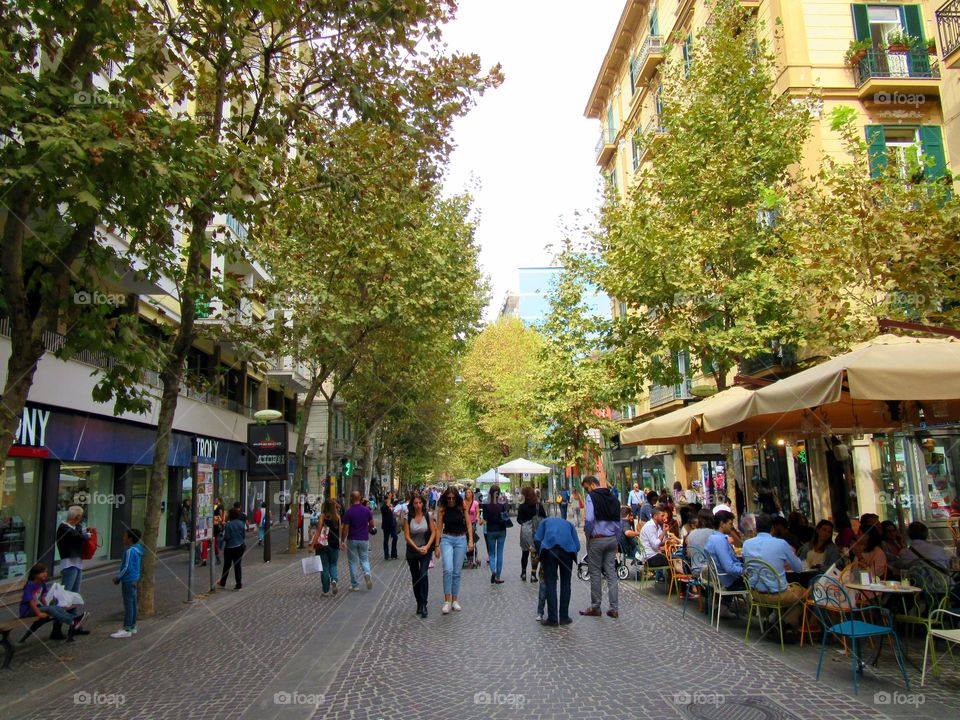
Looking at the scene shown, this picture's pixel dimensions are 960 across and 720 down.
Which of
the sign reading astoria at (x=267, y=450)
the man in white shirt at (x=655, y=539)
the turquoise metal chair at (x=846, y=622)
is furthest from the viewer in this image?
the sign reading astoria at (x=267, y=450)

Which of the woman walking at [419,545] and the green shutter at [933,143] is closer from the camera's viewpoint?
the woman walking at [419,545]

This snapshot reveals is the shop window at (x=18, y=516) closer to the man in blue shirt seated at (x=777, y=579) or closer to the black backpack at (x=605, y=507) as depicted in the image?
the black backpack at (x=605, y=507)

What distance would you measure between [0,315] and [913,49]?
22649mm

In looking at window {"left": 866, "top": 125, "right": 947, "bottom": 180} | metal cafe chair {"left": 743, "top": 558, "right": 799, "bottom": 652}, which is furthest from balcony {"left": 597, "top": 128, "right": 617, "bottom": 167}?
metal cafe chair {"left": 743, "top": 558, "right": 799, "bottom": 652}

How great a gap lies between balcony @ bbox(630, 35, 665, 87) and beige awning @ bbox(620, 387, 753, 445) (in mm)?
19242

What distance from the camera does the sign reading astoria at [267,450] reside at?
59.3 ft

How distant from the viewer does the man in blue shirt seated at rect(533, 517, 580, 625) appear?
30.0ft

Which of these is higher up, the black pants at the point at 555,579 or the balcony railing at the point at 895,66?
the balcony railing at the point at 895,66

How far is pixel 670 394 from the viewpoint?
2859 cm

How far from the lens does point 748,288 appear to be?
15.1 m

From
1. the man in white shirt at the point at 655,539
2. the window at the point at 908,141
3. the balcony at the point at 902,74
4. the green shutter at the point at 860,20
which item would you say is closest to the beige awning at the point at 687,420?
the man in white shirt at the point at 655,539

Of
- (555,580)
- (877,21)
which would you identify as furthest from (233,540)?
(877,21)

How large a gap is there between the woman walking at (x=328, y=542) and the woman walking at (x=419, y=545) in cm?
261

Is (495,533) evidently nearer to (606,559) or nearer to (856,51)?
(606,559)
